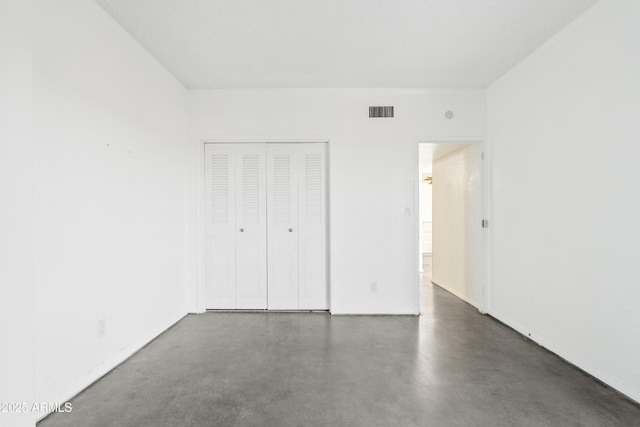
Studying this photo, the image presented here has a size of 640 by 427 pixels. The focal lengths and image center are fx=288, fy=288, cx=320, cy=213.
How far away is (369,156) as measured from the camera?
345 centimetres

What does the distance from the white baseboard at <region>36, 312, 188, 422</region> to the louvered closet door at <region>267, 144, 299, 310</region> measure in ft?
4.32

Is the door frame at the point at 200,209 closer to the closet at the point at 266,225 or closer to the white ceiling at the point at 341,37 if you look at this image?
the closet at the point at 266,225

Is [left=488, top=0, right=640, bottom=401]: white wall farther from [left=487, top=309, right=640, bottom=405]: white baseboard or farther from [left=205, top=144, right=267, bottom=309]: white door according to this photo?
[left=205, top=144, right=267, bottom=309]: white door

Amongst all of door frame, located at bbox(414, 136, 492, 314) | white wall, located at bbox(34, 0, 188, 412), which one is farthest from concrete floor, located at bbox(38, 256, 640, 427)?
door frame, located at bbox(414, 136, 492, 314)

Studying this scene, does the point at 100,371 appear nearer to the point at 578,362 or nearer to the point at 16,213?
the point at 16,213

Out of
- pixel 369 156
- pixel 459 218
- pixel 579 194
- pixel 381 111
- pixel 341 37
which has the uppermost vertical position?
pixel 341 37

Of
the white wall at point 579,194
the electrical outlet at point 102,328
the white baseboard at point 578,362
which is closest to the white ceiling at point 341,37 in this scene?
the white wall at point 579,194

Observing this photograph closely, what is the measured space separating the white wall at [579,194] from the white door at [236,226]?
9.09 feet

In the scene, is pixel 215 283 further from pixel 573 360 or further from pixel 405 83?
pixel 573 360

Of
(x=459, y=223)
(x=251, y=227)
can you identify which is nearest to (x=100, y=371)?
(x=251, y=227)

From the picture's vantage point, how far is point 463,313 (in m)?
3.45

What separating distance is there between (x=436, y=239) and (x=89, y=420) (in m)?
4.56

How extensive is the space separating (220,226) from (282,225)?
0.76 m

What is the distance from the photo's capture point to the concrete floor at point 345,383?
171cm
